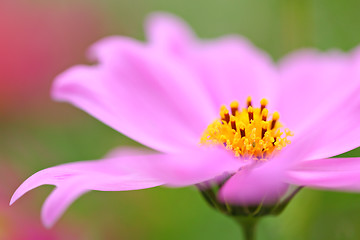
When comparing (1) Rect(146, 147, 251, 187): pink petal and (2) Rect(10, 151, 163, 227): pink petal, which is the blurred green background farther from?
(1) Rect(146, 147, 251, 187): pink petal

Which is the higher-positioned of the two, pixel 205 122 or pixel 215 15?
pixel 215 15

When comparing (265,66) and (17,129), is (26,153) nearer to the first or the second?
(17,129)

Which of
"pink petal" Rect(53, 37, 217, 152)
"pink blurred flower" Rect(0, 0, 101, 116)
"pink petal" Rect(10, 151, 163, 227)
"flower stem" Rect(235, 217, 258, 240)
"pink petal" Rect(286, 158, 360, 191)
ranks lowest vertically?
"flower stem" Rect(235, 217, 258, 240)

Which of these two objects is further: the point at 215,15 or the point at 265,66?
the point at 215,15

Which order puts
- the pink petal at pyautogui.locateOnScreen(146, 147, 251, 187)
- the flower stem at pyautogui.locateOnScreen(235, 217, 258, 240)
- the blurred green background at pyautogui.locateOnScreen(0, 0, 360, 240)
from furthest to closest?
the blurred green background at pyautogui.locateOnScreen(0, 0, 360, 240) → the flower stem at pyautogui.locateOnScreen(235, 217, 258, 240) → the pink petal at pyautogui.locateOnScreen(146, 147, 251, 187)

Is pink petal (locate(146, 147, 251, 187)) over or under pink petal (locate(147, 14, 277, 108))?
under

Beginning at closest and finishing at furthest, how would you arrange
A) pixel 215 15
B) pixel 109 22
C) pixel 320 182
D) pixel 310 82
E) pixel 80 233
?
1. pixel 320 182
2. pixel 80 233
3. pixel 310 82
4. pixel 109 22
5. pixel 215 15

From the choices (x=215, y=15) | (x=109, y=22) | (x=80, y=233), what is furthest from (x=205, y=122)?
(x=215, y=15)

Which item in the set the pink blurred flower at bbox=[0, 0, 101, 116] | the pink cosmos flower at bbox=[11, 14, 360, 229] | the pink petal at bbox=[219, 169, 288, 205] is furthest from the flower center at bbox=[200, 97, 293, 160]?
the pink blurred flower at bbox=[0, 0, 101, 116]
